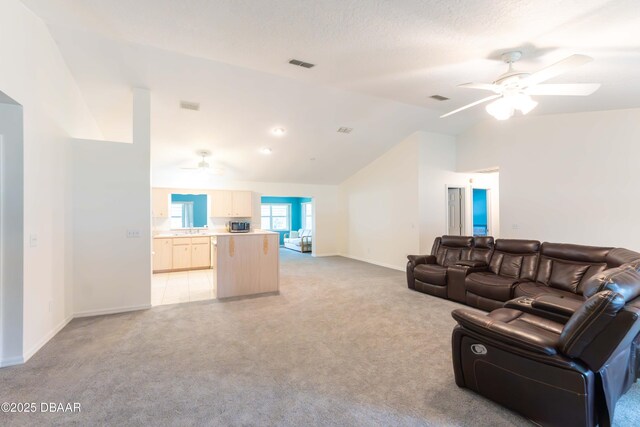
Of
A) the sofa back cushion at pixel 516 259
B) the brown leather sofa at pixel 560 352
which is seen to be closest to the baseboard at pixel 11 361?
the brown leather sofa at pixel 560 352

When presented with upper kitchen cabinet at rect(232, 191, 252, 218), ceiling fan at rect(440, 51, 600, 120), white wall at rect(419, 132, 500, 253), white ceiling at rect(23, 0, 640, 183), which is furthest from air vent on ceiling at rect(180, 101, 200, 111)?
white wall at rect(419, 132, 500, 253)

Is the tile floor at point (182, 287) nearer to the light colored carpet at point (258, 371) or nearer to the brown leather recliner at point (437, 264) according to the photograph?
the light colored carpet at point (258, 371)

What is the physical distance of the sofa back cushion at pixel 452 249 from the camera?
4.96m

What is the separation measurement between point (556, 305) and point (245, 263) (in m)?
4.00

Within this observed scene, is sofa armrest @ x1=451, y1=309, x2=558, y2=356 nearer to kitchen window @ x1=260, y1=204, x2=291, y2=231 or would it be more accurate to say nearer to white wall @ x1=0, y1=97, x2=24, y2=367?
white wall @ x1=0, y1=97, x2=24, y2=367

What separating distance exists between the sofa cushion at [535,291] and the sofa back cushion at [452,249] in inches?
44.3

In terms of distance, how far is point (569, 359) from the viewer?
170 cm

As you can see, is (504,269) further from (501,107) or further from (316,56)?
(316,56)

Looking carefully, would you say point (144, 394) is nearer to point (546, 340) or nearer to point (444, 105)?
point (546, 340)

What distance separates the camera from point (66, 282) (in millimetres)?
3566

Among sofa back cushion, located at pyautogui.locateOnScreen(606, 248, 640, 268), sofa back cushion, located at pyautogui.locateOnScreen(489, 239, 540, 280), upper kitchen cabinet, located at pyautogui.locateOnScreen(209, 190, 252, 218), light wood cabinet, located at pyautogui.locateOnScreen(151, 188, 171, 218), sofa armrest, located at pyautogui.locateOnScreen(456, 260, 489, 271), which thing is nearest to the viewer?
sofa back cushion, located at pyautogui.locateOnScreen(606, 248, 640, 268)

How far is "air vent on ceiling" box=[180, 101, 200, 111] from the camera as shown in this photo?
4.42 m

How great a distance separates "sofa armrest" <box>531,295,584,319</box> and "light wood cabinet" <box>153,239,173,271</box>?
22.2ft

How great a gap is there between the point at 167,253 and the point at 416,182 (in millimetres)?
5858
